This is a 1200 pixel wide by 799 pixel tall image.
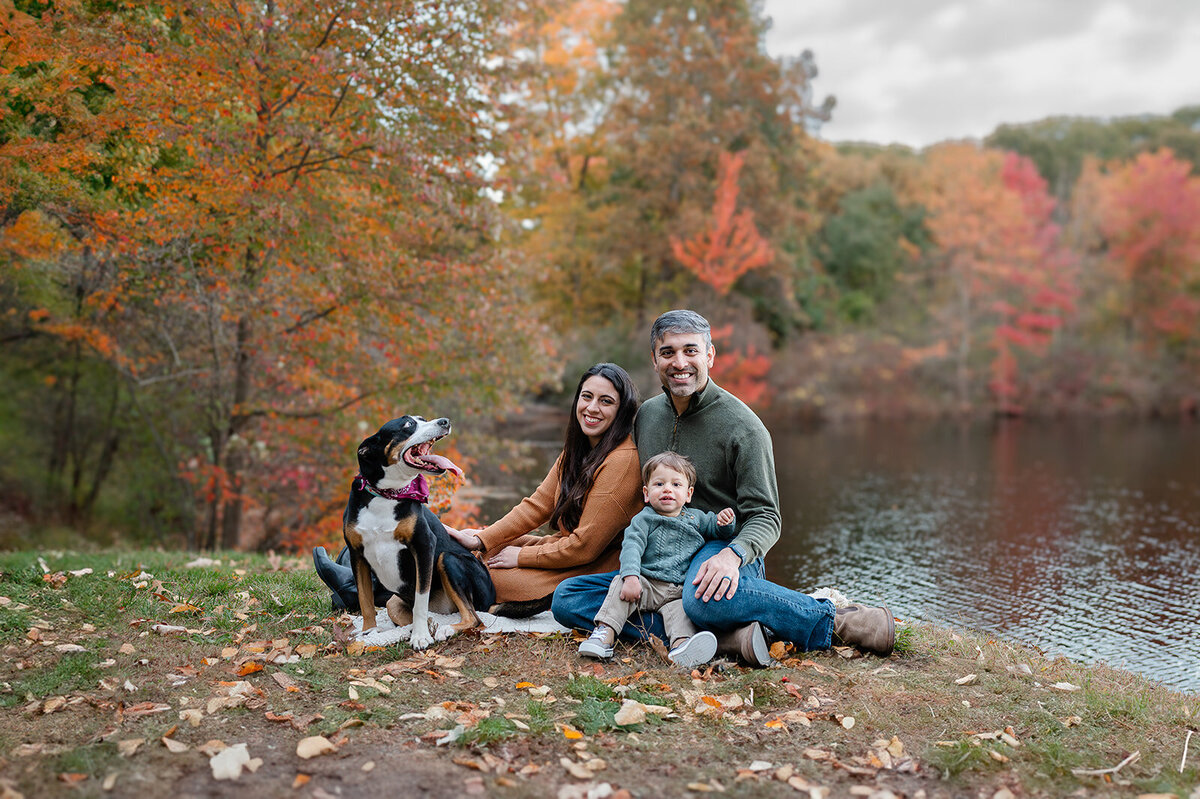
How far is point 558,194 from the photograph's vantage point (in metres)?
26.0

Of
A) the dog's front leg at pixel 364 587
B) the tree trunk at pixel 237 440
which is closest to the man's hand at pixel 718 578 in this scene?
the dog's front leg at pixel 364 587

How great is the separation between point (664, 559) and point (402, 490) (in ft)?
4.82

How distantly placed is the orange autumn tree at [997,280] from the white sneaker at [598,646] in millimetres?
30374

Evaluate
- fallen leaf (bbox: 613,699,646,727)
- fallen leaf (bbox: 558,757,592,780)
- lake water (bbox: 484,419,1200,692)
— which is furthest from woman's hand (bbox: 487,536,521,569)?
lake water (bbox: 484,419,1200,692)

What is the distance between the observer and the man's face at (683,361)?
4.81 m

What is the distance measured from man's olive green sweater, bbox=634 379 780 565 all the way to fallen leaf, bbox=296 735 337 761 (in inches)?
91.3

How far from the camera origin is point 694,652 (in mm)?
4445

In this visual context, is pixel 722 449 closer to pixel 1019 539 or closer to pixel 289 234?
pixel 289 234

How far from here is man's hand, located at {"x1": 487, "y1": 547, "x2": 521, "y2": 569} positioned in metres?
5.11

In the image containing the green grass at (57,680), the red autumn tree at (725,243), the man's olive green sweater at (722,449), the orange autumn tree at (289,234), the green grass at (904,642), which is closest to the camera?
the green grass at (57,680)

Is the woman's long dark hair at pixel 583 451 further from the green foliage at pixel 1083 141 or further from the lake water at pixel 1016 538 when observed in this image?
the green foliage at pixel 1083 141

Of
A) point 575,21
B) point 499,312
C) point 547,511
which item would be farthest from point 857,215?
point 547,511

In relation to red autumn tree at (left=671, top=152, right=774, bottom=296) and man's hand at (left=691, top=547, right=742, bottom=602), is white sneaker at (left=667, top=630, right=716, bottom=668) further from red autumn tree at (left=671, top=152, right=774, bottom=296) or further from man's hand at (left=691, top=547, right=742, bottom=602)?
red autumn tree at (left=671, top=152, right=774, bottom=296)

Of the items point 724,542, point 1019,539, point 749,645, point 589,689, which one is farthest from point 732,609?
point 1019,539
